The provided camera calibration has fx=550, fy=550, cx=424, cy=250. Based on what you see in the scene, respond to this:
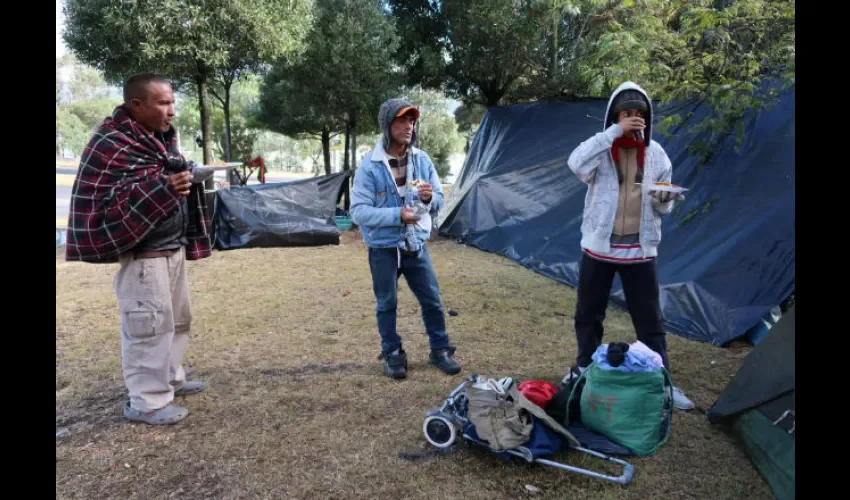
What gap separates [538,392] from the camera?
2.94 m

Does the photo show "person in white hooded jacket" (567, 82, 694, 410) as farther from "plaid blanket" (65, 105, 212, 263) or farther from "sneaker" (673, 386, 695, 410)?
"plaid blanket" (65, 105, 212, 263)

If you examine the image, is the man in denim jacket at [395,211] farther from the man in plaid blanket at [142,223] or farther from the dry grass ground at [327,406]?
the man in plaid blanket at [142,223]

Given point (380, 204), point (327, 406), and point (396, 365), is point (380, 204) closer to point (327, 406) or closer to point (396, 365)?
point (396, 365)

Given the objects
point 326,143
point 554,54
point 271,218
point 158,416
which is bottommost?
point 158,416

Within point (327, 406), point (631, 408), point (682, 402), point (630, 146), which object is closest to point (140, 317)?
point (327, 406)

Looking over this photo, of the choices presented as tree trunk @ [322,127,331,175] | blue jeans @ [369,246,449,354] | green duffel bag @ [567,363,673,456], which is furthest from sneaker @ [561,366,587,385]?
tree trunk @ [322,127,331,175]

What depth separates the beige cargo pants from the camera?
2.87 m

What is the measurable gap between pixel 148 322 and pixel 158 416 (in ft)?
1.82

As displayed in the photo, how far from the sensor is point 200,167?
9.78ft

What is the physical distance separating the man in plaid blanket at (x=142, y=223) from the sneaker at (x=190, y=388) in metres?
0.26

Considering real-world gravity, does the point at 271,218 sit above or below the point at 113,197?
below

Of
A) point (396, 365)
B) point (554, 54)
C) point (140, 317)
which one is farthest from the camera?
point (554, 54)
